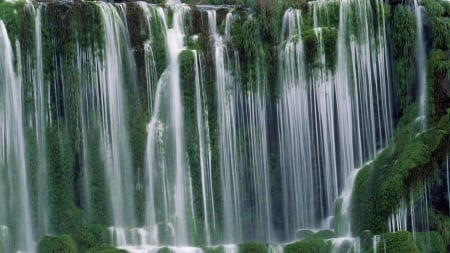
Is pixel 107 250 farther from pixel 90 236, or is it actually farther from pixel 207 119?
pixel 207 119

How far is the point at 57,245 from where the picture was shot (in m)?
27.2

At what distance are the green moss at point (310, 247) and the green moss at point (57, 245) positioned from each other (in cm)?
600

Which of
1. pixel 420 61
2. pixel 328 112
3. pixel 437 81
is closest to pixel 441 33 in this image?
pixel 420 61

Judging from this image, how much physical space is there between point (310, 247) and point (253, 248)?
161 cm

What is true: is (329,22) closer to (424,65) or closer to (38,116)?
(424,65)

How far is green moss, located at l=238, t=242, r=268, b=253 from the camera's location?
27.9m

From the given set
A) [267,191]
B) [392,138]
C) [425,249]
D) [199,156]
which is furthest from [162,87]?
[425,249]

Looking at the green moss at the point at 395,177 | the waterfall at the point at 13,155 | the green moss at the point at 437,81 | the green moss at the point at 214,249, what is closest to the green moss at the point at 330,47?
the green moss at the point at 437,81

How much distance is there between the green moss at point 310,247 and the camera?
28.0 m

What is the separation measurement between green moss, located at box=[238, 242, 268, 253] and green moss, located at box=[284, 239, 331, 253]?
26.4 inches

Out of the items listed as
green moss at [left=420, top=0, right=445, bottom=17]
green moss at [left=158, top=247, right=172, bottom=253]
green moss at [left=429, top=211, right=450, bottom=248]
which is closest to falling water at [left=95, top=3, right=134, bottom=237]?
green moss at [left=158, top=247, right=172, bottom=253]

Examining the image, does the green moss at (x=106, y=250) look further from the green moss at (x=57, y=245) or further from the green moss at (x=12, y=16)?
the green moss at (x=12, y=16)

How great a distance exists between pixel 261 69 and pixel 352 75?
2.90 m

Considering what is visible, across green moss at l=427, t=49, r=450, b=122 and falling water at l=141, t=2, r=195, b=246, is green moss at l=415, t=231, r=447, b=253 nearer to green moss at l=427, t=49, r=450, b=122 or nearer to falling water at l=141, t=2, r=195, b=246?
green moss at l=427, t=49, r=450, b=122
